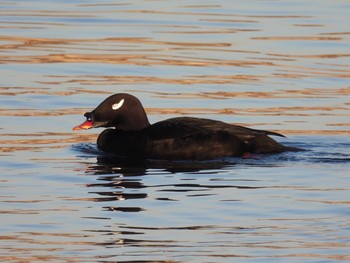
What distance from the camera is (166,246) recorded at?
11.1 m

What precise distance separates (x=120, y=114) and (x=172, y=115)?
186 cm

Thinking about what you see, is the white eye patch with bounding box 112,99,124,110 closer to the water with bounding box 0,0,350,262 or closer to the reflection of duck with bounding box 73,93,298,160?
the reflection of duck with bounding box 73,93,298,160

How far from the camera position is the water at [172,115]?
1130cm

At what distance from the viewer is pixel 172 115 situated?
58.2 ft

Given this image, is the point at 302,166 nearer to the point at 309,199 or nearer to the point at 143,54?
the point at 309,199

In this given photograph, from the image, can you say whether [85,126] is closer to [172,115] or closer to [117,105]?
[117,105]

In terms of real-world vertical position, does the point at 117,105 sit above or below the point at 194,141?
above

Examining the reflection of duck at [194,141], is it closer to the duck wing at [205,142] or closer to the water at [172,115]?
the duck wing at [205,142]

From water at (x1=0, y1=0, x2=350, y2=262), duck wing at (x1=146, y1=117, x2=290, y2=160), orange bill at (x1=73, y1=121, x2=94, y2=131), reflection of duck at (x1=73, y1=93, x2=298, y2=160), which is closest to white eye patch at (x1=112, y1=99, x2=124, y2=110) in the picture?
orange bill at (x1=73, y1=121, x2=94, y2=131)

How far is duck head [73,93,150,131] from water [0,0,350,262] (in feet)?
1.11

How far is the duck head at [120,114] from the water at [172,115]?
0.34 metres

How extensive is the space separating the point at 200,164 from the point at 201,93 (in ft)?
13.3

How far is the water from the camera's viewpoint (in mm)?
11305

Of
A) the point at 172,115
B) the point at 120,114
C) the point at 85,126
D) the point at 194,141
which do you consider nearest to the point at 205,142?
the point at 194,141
